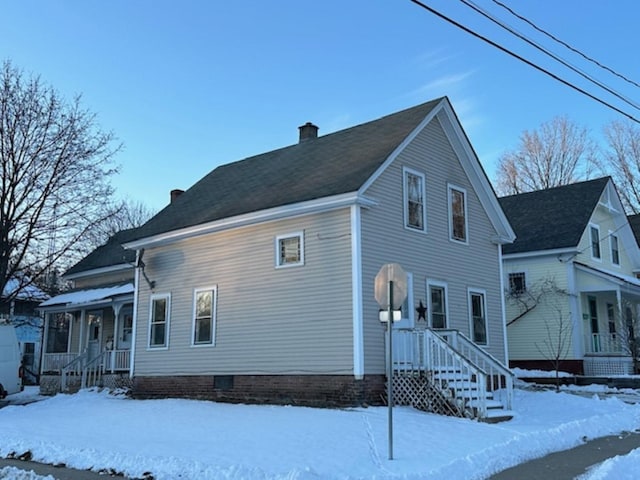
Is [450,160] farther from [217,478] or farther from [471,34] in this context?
[217,478]

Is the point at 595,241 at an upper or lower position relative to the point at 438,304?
upper

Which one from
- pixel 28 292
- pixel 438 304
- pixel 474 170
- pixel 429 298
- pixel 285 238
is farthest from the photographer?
pixel 28 292

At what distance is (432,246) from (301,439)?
8.11 m

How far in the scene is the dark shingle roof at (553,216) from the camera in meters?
25.4

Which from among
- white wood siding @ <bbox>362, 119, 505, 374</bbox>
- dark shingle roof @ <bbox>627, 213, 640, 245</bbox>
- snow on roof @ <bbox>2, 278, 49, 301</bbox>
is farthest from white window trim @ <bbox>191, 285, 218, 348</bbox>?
dark shingle roof @ <bbox>627, 213, 640, 245</bbox>

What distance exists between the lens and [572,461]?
9000 mm

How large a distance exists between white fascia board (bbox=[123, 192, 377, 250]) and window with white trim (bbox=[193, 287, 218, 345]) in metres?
1.63

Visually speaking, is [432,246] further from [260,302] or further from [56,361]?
[56,361]

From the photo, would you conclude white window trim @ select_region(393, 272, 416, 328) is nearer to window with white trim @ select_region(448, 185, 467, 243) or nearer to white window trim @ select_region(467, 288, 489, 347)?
window with white trim @ select_region(448, 185, 467, 243)

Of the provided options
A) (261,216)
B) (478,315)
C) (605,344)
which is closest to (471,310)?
(478,315)

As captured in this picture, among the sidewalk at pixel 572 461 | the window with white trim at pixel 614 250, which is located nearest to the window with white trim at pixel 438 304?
the sidewalk at pixel 572 461

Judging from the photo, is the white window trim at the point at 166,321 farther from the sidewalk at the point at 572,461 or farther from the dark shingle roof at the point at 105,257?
the sidewalk at the point at 572,461

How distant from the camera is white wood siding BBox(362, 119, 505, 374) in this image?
14172 mm

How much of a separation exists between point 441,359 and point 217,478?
723cm
